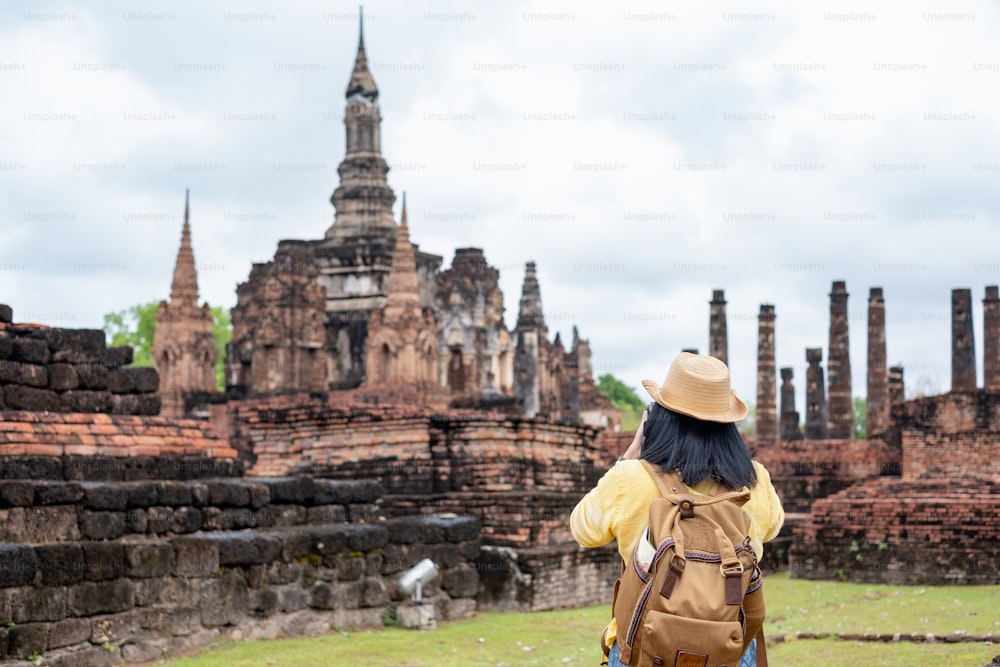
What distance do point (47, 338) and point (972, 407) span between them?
46.1 ft

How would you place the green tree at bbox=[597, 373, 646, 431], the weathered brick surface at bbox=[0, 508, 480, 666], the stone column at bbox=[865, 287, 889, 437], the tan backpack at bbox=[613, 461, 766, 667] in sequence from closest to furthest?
1. the tan backpack at bbox=[613, 461, 766, 667]
2. the weathered brick surface at bbox=[0, 508, 480, 666]
3. the stone column at bbox=[865, 287, 889, 437]
4. the green tree at bbox=[597, 373, 646, 431]

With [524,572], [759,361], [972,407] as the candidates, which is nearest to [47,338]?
[524,572]

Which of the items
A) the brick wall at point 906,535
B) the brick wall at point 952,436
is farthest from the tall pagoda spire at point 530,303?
the brick wall at point 906,535

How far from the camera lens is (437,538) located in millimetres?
10523

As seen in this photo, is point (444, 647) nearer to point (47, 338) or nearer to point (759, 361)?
point (47, 338)

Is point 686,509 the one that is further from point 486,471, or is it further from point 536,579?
point 486,471

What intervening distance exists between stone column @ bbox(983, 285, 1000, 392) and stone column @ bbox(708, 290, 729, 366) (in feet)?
21.2

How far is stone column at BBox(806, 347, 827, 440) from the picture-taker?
3306 centimetres

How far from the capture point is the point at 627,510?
12.7 ft

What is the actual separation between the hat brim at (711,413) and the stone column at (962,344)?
82.6 ft

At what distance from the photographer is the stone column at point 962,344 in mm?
27859

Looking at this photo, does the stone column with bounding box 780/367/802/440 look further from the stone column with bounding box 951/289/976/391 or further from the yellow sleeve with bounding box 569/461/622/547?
the yellow sleeve with bounding box 569/461/622/547

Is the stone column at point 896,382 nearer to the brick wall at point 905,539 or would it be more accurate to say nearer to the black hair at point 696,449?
the brick wall at point 905,539

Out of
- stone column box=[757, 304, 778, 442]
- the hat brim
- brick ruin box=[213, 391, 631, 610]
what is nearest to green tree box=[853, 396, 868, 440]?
stone column box=[757, 304, 778, 442]
